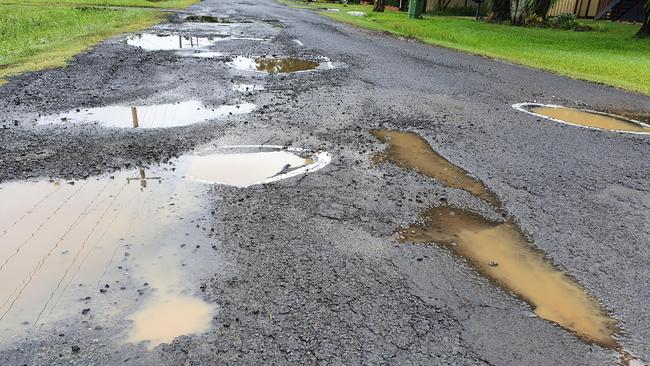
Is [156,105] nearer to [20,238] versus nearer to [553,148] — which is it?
[20,238]

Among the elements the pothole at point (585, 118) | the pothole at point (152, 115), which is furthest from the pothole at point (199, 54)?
the pothole at point (585, 118)

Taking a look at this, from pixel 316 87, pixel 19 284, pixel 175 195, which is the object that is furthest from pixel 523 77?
pixel 19 284

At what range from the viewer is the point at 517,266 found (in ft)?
11.7

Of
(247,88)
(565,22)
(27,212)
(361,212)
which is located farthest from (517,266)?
(565,22)

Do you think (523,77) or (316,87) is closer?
(316,87)

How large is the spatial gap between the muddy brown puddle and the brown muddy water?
1.51 m

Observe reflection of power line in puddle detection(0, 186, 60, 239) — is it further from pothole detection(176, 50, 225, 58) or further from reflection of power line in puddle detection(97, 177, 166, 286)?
pothole detection(176, 50, 225, 58)

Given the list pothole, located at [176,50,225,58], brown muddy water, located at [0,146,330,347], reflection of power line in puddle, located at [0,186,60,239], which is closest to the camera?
brown muddy water, located at [0,146,330,347]

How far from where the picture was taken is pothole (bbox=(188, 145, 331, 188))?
4962mm

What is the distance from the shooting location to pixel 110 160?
206 inches

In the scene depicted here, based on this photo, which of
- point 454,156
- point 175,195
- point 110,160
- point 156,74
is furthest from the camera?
point 156,74

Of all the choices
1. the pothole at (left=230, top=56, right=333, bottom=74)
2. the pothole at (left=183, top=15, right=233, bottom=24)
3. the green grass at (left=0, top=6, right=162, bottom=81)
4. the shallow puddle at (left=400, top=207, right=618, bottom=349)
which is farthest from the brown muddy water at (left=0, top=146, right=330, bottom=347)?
the pothole at (left=183, top=15, right=233, bottom=24)

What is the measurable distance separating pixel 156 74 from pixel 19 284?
697cm

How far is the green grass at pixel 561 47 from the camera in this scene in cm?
1204
